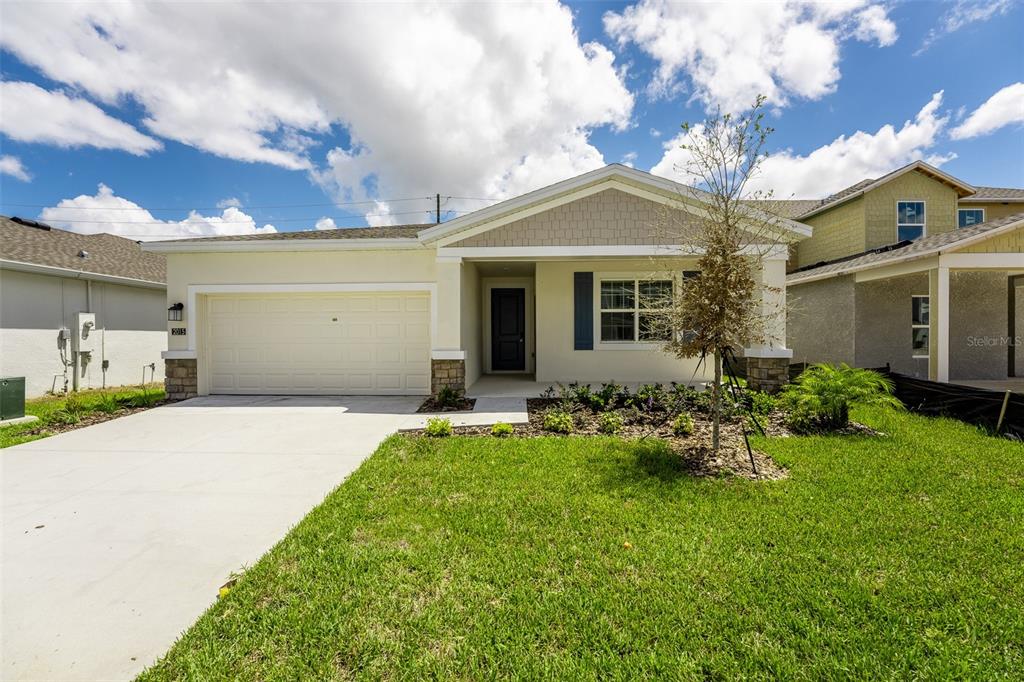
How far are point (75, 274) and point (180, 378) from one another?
14.8ft

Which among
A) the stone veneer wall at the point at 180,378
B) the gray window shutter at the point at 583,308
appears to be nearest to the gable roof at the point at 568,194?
the gray window shutter at the point at 583,308

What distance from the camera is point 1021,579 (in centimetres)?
253

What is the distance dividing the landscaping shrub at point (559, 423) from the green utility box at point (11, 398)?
340 inches

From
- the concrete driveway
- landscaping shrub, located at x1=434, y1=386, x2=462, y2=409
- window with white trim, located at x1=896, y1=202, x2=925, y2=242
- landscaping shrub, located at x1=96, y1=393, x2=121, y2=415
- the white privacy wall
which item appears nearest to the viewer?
the concrete driveway

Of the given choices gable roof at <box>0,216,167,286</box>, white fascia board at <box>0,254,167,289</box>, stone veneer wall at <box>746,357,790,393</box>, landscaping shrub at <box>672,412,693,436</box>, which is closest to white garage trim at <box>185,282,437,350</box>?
gable roof at <box>0,216,167,286</box>

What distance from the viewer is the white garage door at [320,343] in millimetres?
9008

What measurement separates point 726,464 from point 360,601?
3.88 meters

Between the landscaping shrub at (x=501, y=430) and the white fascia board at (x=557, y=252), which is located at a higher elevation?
the white fascia board at (x=557, y=252)

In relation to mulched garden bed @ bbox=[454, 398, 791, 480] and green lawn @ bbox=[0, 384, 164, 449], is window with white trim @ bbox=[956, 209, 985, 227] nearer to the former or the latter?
mulched garden bed @ bbox=[454, 398, 791, 480]

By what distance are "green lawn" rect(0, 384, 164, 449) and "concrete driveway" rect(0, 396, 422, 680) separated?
602mm

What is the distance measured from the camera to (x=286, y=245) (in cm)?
848

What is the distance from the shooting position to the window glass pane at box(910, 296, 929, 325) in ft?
34.6

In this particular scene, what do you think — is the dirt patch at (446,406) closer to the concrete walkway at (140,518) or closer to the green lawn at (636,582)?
the concrete walkway at (140,518)

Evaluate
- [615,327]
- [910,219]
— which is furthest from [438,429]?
[910,219]
